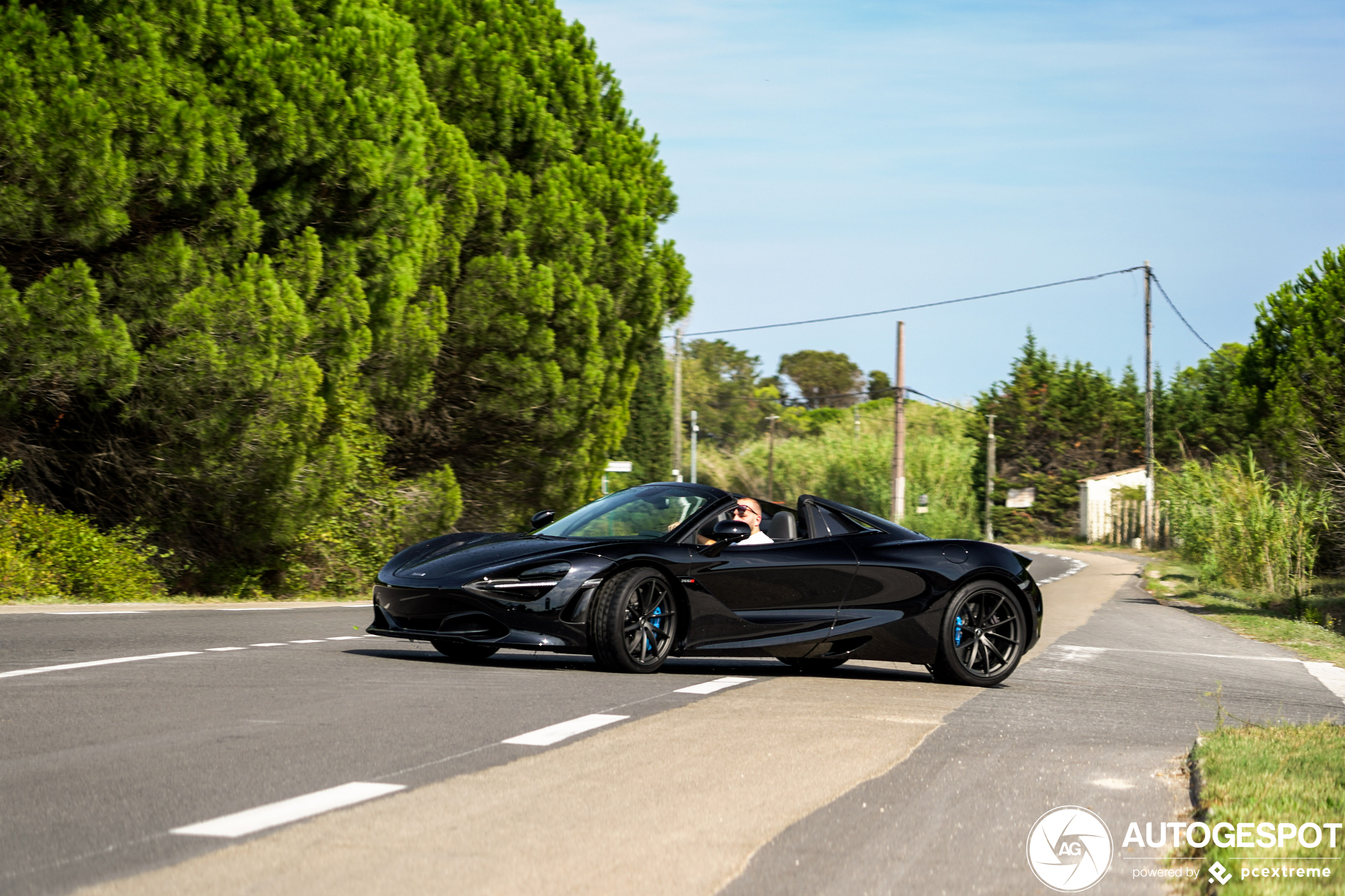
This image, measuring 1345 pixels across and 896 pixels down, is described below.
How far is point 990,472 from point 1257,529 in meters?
52.2

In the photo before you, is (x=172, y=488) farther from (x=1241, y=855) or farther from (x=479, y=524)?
(x=1241, y=855)

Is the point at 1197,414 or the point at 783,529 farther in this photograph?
the point at 1197,414

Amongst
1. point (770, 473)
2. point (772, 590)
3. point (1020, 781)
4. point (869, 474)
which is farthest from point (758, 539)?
point (770, 473)

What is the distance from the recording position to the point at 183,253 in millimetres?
17703

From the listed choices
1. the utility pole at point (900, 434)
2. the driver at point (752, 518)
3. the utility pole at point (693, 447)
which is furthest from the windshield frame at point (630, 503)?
the utility pole at point (693, 447)

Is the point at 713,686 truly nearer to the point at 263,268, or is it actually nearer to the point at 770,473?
the point at 263,268

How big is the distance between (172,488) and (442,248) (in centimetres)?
743

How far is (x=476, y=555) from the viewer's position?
32.5ft

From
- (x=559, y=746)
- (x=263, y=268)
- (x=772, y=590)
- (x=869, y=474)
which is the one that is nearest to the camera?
(x=559, y=746)

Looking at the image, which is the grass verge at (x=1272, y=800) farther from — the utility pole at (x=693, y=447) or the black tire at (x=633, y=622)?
the utility pole at (x=693, y=447)

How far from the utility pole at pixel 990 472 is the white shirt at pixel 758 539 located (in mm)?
64325

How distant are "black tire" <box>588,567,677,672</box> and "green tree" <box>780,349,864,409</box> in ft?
461

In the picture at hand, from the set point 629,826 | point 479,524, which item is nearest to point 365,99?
point 479,524

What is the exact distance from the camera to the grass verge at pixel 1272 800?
455 cm
